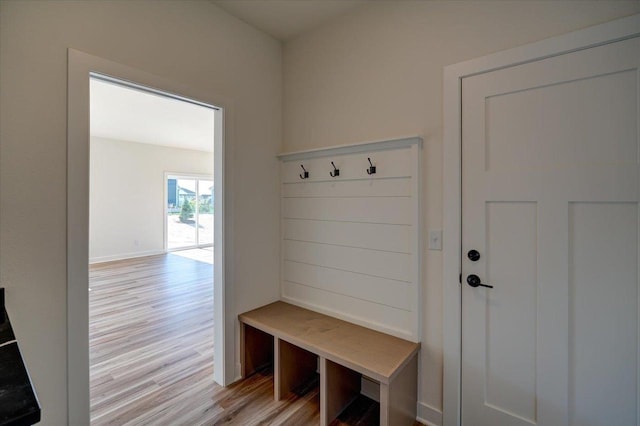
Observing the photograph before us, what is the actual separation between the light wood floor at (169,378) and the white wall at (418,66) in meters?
0.88

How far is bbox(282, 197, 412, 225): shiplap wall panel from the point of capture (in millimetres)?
1903

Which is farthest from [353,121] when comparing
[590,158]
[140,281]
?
[140,281]

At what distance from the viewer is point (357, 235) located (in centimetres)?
211

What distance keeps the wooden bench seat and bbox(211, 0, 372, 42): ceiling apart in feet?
7.16

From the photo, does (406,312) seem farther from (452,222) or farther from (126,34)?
(126,34)

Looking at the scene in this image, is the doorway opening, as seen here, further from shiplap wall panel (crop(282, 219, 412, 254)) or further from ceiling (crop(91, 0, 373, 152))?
shiplap wall panel (crop(282, 219, 412, 254))

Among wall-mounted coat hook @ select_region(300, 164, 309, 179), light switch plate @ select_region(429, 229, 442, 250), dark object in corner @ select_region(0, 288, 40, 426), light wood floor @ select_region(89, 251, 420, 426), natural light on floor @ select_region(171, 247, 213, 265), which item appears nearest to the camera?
dark object in corner @ select_region(0, 288, 40, 426)

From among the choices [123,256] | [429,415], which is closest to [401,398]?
[429,415]

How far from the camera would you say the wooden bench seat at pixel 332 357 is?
5.26 feet

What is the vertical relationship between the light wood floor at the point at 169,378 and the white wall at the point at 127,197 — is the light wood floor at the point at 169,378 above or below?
below

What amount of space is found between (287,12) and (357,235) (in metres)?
1.66

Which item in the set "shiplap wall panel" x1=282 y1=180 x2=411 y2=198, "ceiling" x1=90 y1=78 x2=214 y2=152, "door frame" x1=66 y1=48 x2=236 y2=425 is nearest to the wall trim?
"shiplap wall panel" x1=282 y1=180 x2=411 y2=198

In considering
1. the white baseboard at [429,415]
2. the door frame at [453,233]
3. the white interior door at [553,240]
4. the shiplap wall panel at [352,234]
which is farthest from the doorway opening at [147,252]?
the white interior door at [553,240]

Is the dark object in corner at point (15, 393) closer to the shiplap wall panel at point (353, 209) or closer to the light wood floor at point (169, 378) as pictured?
the light wood floor at point (169, 378)
